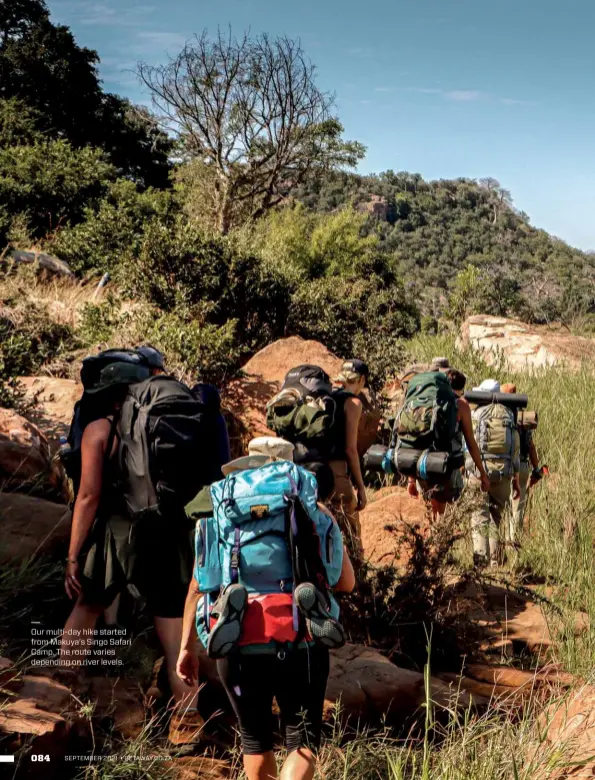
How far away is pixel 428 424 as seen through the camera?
18.9 ft

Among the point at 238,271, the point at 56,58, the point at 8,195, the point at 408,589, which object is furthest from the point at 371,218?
the point at 408,589

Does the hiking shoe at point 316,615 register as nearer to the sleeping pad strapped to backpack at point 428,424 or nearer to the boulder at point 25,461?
the boulder at point 25,461

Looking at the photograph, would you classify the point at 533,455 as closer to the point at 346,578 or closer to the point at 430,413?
the point at 430,413

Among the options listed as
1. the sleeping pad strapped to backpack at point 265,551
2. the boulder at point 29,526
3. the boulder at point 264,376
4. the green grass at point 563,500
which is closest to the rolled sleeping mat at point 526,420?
the green grass at point 563,500

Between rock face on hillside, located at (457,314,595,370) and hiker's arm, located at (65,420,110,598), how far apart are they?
34.9ft

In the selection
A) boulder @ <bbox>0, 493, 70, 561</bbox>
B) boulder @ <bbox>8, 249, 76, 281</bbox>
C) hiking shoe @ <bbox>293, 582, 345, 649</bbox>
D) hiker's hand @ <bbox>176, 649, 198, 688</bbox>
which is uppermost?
boulder @ <bbox>8, 249, 76, 281</bbox>

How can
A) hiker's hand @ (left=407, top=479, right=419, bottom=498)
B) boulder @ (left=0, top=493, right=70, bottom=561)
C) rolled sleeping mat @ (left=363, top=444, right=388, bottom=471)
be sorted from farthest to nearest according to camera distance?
hiker's hand @ (left=407, top=479, right=419, bottom=498)
rolled sleeping mat @ (left=363, top=444, right=388, bottom=471)
boulder @ (left=0, top=493, right=70, bottom=561)

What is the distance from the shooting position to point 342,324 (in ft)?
36.4

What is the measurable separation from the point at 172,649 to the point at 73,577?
0.56 metres

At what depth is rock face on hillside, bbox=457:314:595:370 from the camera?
1374 centimetres

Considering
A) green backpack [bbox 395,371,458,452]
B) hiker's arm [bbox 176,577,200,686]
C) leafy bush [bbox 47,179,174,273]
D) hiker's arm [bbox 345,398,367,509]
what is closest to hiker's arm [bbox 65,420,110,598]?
hiker's arm [bbox 176,577,200,686]

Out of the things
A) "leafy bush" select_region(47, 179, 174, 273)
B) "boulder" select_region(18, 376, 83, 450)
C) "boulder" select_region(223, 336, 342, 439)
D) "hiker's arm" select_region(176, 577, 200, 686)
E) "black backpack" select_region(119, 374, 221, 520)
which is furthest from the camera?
"leafy bush" select_region(47, 179, 174, 273)

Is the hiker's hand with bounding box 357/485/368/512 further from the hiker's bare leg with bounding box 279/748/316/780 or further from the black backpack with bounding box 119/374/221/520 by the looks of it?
the hiker's bare leg with bounding box 279/748/316/780

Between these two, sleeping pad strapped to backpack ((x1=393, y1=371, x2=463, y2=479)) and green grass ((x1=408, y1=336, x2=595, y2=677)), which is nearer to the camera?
green grass ((x1=408, y1=336, x2=595, y2=677))
